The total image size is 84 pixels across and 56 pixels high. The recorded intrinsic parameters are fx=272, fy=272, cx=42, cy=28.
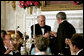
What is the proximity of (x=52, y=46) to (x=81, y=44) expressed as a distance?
2168 mm

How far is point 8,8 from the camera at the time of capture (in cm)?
922

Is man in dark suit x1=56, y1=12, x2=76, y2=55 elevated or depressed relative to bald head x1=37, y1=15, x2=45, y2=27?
depressed

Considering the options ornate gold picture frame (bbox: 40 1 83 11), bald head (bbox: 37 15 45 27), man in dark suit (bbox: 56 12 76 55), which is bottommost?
man in dark suit (bbox: 56 12 76 55)

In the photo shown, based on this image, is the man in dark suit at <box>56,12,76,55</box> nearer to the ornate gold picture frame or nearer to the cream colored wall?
the cream colored wall

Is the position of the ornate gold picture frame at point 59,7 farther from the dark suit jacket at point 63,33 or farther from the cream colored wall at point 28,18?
the dark suit jacket at point 63,33

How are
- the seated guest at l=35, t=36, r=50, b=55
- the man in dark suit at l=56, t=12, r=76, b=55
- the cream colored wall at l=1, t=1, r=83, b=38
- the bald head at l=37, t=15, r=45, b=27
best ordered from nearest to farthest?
the seated guest at l=35, t=36, r=50, b=55 → the man in dark suit at l=56, t=12, r=76, b=55 → the bald head at l=37, t=15, r=45, b=27 → the cream colored wall at l=1, t=1, r=83, b=38

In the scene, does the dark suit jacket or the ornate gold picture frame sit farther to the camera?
the ornate gold picture frame

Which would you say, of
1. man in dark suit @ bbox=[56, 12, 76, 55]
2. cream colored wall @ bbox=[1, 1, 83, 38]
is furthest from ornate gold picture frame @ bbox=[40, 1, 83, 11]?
man in dark suit @ bbox=[56, 12, 76, 55]

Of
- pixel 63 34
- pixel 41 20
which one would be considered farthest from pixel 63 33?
pixel 41 20

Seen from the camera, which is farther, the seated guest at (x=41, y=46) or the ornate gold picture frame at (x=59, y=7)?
the ornate gold picture frame at (x=59, y=7)

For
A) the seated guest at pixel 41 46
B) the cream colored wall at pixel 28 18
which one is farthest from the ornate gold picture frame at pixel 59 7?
the seated guest at pixel 41 46

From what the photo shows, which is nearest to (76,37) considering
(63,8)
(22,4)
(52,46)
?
(52,46)

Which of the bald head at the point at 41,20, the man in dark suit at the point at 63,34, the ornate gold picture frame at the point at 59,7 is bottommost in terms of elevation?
the man in dark suit at the point at 63,34

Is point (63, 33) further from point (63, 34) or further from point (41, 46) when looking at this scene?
point (41, 46)
